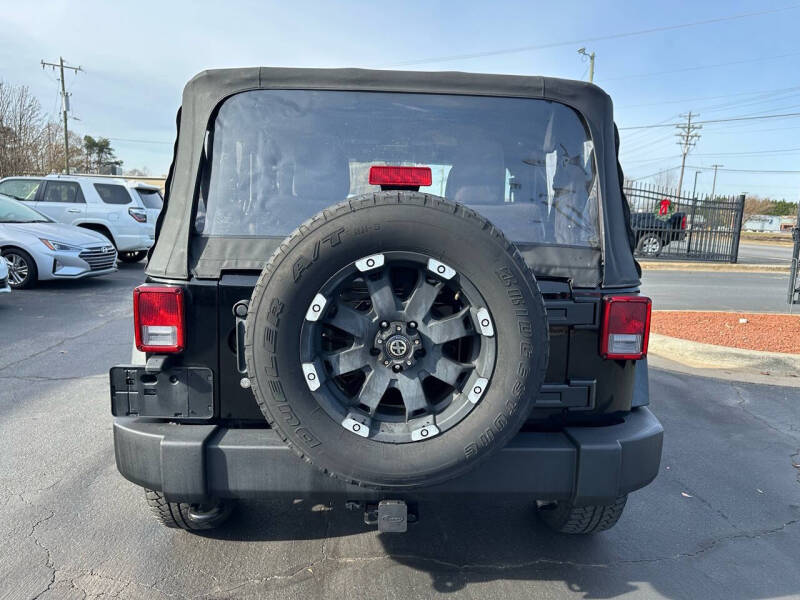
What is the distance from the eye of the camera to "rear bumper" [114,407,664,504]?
2.16 m

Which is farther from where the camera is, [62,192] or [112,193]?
[112,193]

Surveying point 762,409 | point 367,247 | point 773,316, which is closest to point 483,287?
point 367,247

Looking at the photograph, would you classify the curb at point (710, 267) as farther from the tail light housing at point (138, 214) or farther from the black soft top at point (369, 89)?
the black soft top at point (369, 89)

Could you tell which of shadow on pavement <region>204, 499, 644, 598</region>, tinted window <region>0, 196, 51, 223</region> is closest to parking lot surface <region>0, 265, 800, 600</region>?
shadow on pavement <region>204, 499, 644, 598</region>

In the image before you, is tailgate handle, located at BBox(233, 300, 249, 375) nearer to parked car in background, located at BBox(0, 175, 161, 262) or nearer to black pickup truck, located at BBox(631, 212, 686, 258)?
parked car in background, located at BBox(0, 175, 161, 262)

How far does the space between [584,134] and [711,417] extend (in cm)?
337

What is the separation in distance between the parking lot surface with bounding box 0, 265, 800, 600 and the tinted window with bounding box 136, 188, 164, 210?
11016 mm

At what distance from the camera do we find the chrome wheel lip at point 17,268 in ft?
31.7

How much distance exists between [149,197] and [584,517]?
47.1 ft

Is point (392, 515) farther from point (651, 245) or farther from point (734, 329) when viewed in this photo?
point (651, 245)

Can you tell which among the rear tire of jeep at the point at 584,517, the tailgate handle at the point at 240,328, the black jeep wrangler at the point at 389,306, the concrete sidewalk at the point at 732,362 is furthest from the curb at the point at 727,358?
the tailgate handle at the point at 240,328

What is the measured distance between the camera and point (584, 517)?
2732 millimetres

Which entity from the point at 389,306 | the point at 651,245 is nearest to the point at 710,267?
the point at 651,245

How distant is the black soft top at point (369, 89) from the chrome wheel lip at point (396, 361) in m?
0.48
